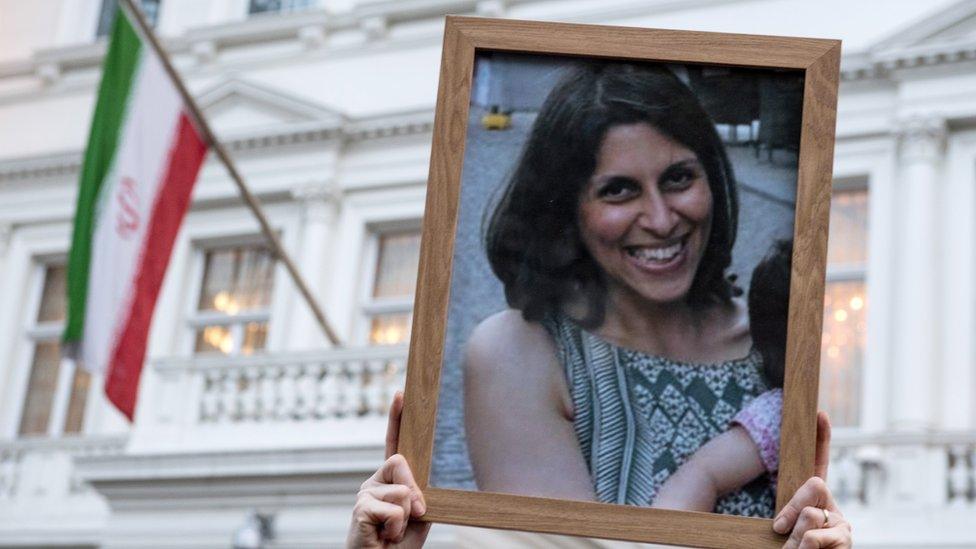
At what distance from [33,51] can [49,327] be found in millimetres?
2976

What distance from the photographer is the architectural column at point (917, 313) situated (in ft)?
39.9

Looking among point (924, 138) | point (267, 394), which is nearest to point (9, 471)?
point (267, 394)

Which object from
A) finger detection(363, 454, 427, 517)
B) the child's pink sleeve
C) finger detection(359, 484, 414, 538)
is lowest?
finger detection(359, 484, 414, 538)

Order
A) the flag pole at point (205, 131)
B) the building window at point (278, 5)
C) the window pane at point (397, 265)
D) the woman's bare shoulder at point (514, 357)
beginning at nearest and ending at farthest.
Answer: the woman's bare shoulder at point (514, 357)
the flag pole at point (205, 131)
the window pane at point (397, 265)
the building window at point (278, 5)

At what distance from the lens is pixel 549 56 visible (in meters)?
4.37

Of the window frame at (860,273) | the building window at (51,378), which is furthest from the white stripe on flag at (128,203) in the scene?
the window frame at (860,273)

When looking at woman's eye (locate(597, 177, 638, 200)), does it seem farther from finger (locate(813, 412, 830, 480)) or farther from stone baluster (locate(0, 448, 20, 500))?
stone baluster (locate(0, 448, 20, 500))

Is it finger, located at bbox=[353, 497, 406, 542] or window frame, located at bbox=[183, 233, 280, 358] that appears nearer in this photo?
finger, located at bbox=[353, 497, 406, 542]

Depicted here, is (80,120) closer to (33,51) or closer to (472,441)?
(33,51)

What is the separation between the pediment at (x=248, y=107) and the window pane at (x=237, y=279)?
1.13 meters

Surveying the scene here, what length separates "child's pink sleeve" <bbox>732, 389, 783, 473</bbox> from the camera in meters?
3.95

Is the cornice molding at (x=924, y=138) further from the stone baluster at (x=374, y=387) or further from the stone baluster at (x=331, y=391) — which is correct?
the stone baluster at (x=331, y=391)

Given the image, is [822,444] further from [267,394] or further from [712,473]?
[267,394]

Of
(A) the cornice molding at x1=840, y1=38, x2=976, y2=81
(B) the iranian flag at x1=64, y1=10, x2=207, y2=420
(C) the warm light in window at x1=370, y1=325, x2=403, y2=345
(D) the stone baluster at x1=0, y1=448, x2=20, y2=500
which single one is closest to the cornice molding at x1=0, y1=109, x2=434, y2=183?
(C) the warm light in window at x1=370, y1=325, x2=403, y2=345
